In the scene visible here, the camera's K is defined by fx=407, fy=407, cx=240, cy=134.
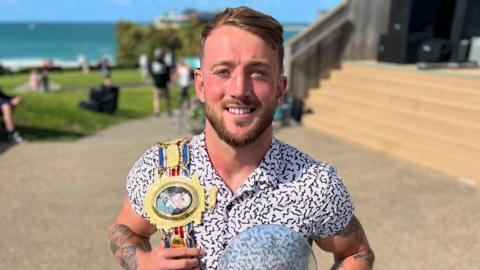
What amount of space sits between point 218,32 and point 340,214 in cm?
96

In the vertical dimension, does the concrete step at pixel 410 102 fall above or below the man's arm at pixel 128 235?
below

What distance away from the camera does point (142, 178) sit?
1.87 meters

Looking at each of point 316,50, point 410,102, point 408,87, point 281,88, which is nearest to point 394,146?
point 410,102

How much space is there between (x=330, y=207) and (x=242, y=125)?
21.3 inches

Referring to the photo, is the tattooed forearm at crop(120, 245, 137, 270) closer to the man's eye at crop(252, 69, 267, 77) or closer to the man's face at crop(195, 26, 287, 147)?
the man's face at crop(195, 26, 287, 147)

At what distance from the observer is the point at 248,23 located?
64.6 inches

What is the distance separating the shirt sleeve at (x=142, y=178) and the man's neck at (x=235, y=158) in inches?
10.4

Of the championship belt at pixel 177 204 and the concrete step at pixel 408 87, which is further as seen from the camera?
the concrete step at pixel 408 87

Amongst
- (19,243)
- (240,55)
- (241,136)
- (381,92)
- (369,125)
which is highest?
(240,55)

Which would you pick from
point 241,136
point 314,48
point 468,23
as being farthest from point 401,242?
point 468,23

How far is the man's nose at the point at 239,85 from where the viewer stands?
62.8 inches

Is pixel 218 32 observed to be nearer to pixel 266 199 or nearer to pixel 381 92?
pixel 266 199

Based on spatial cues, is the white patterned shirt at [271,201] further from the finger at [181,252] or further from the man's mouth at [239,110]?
the man's mouth at [239,110]

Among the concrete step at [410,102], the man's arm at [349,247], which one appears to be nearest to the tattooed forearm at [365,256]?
the man's arm at [349,247]
